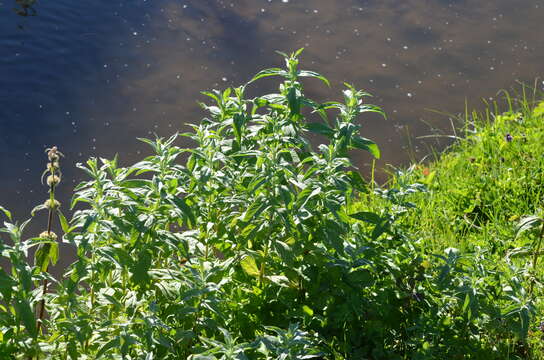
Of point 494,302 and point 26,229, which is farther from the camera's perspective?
point 26,229

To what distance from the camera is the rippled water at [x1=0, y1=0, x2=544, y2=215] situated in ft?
17.5

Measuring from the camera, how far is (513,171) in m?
4.29

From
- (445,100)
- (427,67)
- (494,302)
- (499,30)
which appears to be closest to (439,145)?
(445,100)

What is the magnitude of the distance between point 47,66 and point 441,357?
421 cm

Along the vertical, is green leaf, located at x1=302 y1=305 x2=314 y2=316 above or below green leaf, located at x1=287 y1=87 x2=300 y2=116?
below

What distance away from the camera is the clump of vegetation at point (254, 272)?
8.07ft

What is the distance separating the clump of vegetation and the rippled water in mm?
2227

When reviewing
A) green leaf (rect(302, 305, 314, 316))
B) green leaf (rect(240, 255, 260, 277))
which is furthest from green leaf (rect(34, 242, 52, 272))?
green leaf (rect(302, 305, 314, 316))

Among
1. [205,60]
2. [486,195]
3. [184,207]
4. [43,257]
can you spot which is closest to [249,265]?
[184,207]

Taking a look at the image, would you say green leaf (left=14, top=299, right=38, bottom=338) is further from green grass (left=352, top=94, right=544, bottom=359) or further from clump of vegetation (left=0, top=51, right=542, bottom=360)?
green grass (left=352, top=94, right=544, bottom=359)

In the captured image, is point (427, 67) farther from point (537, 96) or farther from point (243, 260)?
point (243, 260)

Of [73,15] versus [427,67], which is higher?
[73,15]

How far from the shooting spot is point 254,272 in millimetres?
2812

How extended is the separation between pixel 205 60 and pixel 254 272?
11.9 ft
